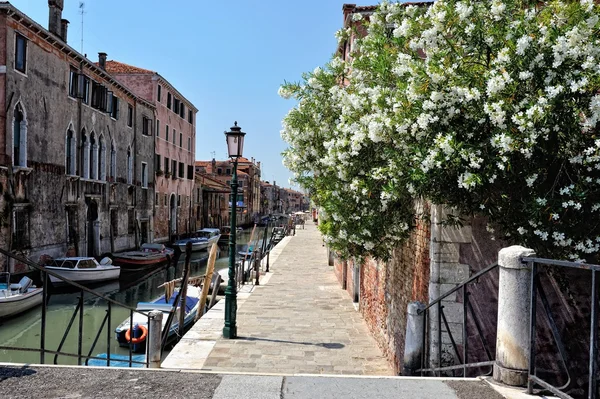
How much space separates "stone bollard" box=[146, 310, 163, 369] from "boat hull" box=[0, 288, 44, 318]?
923 cm

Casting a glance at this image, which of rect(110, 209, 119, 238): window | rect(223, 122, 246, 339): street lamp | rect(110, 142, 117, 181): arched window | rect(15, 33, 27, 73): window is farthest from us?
rect(110, 142, 117, 181): arched window

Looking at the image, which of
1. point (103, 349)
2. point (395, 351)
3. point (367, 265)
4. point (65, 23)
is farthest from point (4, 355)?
point (65, 23)

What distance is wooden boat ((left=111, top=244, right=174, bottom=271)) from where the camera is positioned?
24.4m

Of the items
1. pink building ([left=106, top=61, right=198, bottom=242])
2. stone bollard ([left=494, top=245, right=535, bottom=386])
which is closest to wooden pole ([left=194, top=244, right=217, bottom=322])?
stone bollard ([left=494, top=245, right=535, bottom=386])

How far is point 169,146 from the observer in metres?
36.3

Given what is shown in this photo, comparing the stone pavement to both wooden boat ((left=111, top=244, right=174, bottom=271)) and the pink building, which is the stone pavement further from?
the pink building

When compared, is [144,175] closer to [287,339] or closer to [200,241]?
[200,241]

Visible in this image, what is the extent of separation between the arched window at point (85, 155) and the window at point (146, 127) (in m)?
7.96

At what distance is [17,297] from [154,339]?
31.2 ft

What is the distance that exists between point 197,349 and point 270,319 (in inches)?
104

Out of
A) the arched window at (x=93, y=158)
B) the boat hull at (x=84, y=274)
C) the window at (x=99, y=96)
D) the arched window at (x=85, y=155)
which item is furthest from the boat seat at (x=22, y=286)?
the window at (x=99, y=96)

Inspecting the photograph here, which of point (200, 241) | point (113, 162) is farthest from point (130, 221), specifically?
point (200, 241)

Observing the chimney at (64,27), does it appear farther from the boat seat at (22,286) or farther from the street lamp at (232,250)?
the street lamp at (232,250)

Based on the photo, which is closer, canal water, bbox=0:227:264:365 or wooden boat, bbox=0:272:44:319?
canal water, bbox=0:227:264:365
